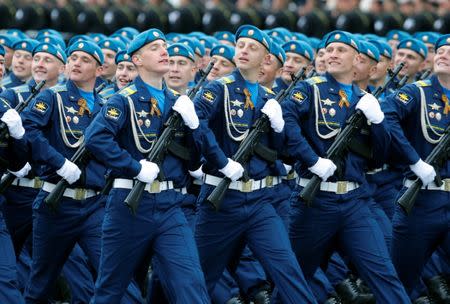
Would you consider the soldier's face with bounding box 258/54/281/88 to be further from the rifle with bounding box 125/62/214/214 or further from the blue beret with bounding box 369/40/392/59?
the rifle with bounding box 125/62/214/214

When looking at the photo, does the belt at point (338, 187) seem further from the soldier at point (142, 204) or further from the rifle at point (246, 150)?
the soldier at point (142, 204)

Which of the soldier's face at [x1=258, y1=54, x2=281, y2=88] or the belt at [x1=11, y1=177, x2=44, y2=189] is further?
the soldier's face at [x1=258, y1=54, x2=281, y2=88]

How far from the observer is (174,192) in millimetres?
10484


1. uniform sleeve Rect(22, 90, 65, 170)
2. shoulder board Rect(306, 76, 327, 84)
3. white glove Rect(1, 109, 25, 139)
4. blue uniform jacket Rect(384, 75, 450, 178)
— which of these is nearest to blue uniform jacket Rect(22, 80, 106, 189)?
uniform sleeve Rect(22, 90, 65, 170)

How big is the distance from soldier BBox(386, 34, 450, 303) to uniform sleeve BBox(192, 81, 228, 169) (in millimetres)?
1451

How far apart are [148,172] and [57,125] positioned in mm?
1652

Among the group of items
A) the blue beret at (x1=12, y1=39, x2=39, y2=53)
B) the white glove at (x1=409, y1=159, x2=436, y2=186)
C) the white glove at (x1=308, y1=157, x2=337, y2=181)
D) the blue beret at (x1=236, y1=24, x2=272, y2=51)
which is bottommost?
the blue beret at (x1=12, y1=39, x2=39, y2=53)

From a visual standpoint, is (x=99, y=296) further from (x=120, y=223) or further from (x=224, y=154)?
(x=224, y=154)

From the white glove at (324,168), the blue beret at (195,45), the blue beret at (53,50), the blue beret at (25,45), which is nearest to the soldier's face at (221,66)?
the blue beret at (195,45)

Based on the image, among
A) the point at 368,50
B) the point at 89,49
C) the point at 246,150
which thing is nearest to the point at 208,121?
the point at 246,150

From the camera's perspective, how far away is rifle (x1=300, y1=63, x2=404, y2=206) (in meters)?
11.1

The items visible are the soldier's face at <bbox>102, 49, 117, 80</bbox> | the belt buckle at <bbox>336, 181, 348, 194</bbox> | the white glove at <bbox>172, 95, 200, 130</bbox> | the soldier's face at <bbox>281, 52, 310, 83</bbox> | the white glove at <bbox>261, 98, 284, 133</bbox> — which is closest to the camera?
the white glove at <bbox>172, 95, 200, 130</bbox>

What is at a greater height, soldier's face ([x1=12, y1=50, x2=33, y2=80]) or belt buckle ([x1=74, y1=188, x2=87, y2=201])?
belt buckle ([x1=74, y1=188, x2=87, y2=201])

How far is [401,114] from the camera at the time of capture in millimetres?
11602
